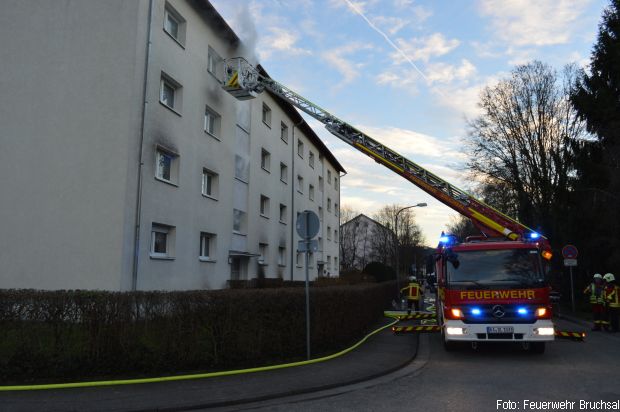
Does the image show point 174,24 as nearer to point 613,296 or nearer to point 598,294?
point 598,294

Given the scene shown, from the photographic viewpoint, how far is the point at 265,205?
2655 centimetres

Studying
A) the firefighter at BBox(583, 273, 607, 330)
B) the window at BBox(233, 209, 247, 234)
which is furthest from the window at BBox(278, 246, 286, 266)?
the firefighter at BBox(583, 273, 607, 330)

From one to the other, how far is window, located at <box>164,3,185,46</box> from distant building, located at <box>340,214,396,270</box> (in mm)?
65483

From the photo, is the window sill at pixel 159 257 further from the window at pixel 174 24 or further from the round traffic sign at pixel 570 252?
the round traffic sign at pixel 570 252

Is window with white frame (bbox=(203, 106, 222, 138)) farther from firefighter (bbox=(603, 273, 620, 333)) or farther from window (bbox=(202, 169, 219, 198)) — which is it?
firefighter (bbox=(603, 273, 620, 333))

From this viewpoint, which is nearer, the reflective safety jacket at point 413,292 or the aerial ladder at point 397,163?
the aerial ladder at point 397,163

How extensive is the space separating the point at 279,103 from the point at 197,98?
10.8 meters

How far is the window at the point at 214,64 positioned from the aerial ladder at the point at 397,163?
0.32 metres

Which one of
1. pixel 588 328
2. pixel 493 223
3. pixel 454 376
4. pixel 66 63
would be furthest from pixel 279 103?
pixel 454 376

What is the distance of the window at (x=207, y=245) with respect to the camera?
1883 cm

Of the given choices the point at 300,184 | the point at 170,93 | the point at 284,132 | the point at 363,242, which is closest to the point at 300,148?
the point at 300,184

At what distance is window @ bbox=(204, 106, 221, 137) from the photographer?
19.9 metres

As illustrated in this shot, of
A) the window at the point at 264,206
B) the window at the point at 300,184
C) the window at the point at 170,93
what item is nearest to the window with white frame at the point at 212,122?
the window at the point at 170,93

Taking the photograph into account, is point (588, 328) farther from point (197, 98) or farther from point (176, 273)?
point (197, 98)
